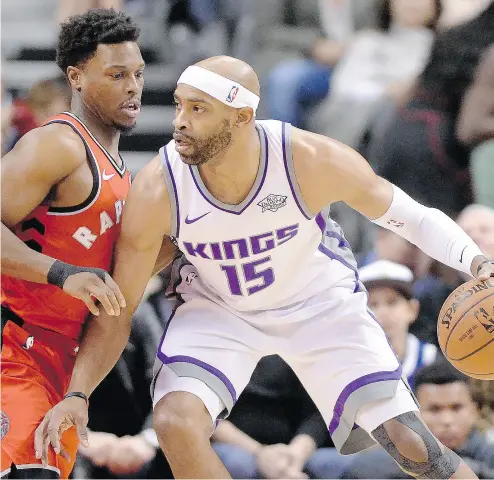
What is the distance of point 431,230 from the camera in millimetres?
4355

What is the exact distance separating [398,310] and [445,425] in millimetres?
664

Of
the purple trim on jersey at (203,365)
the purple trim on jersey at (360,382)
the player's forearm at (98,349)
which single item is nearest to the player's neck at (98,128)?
the player's forearm at (98,349)

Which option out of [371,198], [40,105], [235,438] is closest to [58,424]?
[371,198]

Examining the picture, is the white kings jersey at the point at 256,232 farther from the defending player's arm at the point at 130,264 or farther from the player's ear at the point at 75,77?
the player's ear at the point at 75,77

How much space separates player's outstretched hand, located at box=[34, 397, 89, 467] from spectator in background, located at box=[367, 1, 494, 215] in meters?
3.56

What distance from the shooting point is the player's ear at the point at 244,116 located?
4.16m

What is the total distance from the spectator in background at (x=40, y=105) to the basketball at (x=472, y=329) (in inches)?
143

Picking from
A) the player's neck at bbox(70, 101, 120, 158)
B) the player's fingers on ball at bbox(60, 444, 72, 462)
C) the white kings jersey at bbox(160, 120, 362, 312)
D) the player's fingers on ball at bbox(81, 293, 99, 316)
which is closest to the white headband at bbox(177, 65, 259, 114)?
the white kings jersey at bbox(160, 120, 362, 312)

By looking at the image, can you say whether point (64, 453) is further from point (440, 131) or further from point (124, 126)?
point (440, 131)

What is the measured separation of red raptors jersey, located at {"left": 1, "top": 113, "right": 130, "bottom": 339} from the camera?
164 inches

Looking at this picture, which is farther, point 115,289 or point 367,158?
point 367,158

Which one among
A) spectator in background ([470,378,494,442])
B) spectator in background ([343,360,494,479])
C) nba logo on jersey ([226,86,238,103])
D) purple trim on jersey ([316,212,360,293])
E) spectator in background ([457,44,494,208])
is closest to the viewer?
nba logo on jersey ([226,86,238,103])

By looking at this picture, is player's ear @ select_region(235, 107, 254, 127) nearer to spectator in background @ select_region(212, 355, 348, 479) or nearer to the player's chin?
the player's chin

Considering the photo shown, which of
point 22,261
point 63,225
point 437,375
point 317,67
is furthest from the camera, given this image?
point 317,67
